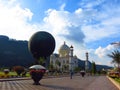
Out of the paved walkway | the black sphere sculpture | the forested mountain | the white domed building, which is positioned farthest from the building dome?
the paved walkway

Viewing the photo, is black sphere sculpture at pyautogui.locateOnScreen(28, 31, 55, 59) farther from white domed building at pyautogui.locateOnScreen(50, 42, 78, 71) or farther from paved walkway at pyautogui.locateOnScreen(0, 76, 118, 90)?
paved walkway at pyautogui.locateOnScreen(0, 76, 118, 90)

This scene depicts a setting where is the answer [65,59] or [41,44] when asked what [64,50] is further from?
[41,44]

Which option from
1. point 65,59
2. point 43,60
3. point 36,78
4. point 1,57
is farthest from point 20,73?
point 65,59

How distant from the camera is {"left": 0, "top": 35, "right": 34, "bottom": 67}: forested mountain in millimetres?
142625

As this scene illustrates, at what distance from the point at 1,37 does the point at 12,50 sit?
8.40m

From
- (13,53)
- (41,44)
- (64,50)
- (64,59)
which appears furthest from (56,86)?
(64,59)

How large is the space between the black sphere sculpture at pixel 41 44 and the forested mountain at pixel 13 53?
49.2m

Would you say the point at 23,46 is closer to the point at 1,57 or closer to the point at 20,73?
the point at 1,57

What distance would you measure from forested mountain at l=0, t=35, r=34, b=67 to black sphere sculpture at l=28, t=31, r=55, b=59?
161ft

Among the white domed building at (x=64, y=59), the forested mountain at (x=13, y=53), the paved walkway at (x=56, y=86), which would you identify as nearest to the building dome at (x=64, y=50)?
the white domed building at (x=64, y=59)

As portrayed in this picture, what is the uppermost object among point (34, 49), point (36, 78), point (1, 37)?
point (1, 37)

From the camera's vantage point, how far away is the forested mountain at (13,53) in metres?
143

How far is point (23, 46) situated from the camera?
154m

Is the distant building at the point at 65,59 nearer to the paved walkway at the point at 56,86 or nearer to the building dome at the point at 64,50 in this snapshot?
the building dome at the point at 64,50
